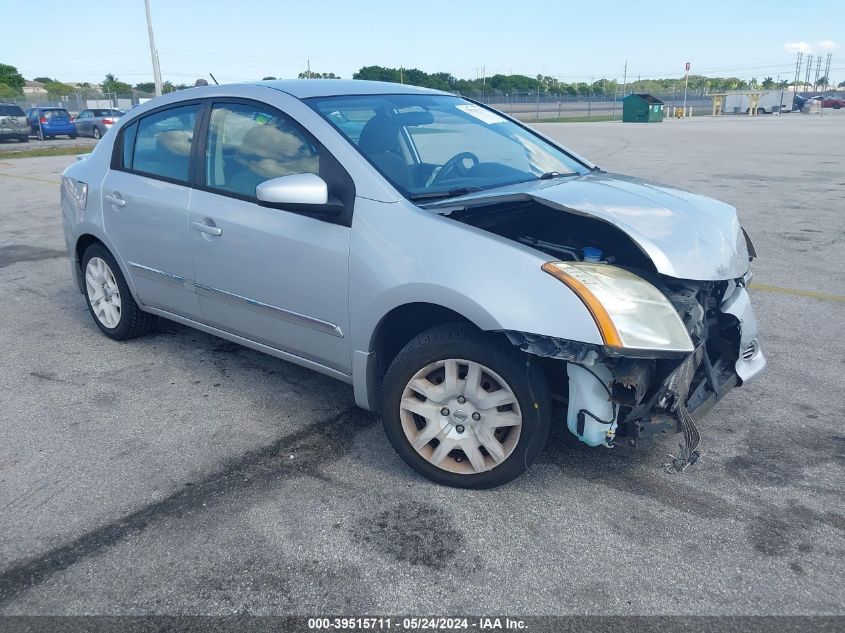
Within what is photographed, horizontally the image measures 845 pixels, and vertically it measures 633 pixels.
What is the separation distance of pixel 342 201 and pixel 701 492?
2009 millimetres

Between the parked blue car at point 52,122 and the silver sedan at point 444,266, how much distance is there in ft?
92.9

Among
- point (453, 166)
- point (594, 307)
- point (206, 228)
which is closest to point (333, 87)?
point (453, 166)

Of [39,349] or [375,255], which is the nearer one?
[375,255]

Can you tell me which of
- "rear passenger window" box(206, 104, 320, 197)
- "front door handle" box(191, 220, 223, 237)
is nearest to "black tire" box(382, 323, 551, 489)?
"rear passenger window" box(206, 104, 320, 197)

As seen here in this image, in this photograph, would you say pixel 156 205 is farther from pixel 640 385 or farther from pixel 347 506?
pixel 640 385

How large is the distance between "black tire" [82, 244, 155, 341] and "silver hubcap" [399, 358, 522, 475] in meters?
2.56

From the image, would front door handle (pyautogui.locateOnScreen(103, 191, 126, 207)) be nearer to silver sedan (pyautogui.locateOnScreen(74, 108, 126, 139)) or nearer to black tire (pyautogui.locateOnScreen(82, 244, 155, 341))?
black tire (pyautogui.locateOnScreen(82, 244, 155, 341))

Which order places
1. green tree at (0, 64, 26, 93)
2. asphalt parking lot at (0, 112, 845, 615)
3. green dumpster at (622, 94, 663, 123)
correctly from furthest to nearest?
1. green tree at (0, 64, 26, 93)
2. green dumpster at (622, 94, 663, 123)
3. asphalt parking lot at (0, 112, 845, 615)

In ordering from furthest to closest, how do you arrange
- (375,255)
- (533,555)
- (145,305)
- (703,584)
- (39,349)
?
(39,349) < (145,305) < (375,255) < (533,555) < (703,584)

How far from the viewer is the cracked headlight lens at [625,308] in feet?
8.89

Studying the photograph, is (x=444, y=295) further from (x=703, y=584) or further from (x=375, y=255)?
(x=703, y=584)

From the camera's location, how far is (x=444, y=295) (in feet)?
9.73

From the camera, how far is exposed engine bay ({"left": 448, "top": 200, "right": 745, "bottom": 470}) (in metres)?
2.84

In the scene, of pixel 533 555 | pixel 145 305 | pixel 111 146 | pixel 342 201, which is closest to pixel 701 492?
pixel 533 555
